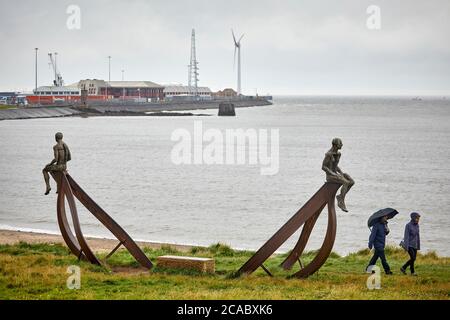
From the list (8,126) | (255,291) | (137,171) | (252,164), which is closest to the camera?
(255,291)

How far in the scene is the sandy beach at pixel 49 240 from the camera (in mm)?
26672

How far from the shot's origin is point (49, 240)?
2781 cm

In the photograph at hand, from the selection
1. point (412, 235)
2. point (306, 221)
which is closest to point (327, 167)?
point (306, 221)

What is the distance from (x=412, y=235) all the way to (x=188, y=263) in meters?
4.63

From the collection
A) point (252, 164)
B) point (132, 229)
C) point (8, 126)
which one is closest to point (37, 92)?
point (8, 126)

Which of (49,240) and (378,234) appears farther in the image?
(49,240)

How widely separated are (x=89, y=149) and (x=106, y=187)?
35.3 metres

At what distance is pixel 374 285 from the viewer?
14.8m

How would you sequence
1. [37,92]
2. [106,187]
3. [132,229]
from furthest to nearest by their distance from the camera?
[37,92] < [106,187] < [132,229]

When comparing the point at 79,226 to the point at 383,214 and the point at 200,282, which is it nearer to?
the point at 200,282

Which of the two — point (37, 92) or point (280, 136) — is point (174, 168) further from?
point (37, 92)
